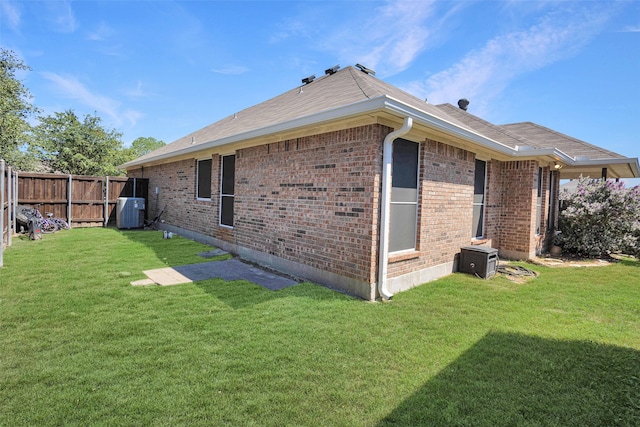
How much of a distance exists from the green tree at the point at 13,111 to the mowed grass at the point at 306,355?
15.9 metres

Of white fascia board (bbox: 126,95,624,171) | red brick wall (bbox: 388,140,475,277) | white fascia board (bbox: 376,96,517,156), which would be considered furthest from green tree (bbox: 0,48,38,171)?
red brick wall (bbox: 388,140,475,277)

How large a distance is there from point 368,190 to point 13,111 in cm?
2180

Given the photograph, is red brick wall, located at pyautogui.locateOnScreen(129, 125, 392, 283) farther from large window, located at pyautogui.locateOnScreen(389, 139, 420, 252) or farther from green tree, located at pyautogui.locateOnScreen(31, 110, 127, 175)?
green tree, located at pyautogui.locateOnScreen(31, 110, 127, 175)

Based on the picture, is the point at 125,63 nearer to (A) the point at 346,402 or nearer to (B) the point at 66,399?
(B) the point at 66,399

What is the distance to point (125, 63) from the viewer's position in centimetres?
1208

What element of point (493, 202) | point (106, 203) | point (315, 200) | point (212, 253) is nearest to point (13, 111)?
point (106, 203)

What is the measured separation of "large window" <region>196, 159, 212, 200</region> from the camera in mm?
9344

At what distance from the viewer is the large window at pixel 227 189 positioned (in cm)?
816

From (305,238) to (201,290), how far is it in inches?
76.5

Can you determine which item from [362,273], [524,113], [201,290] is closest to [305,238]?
[362,273]

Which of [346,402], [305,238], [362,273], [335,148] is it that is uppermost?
[335,148]

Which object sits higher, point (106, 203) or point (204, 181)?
point (204, 181)

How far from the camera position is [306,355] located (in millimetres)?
3090

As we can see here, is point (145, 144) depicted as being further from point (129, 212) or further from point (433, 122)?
point (433, 122)
